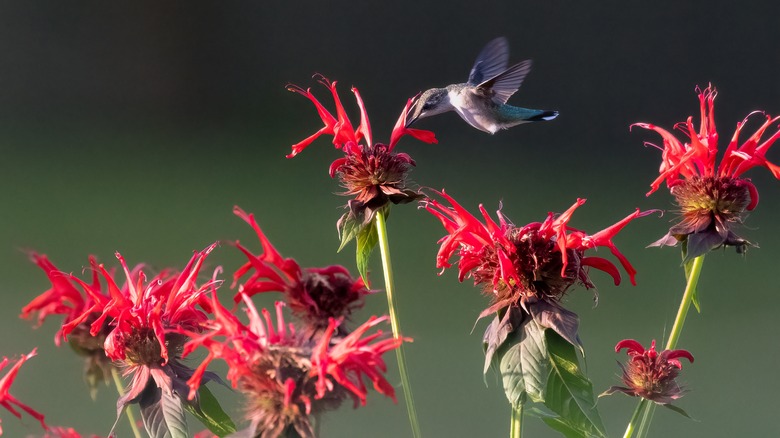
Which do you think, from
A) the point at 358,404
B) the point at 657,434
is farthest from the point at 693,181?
the point at 657,434

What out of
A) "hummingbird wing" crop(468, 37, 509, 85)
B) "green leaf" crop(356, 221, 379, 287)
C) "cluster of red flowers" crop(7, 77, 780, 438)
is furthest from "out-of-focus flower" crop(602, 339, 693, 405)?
"hummingbird wing" crop(468, 37, 509, 85)

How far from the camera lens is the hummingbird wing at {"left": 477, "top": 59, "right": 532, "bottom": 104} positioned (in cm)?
74

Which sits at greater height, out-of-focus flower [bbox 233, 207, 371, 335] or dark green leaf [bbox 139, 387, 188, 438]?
out-of-focus flower [bbox 233, 207, 371, 335]

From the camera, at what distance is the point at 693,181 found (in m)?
0.63

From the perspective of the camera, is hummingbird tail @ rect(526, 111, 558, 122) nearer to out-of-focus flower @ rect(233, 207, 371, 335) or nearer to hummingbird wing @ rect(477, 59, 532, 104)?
hummingbird wing @ rect(477, 59, 532, 104)

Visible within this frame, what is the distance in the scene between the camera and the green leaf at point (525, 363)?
519 millimetres

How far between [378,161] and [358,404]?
0.22m

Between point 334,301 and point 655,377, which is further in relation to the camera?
point 655,377

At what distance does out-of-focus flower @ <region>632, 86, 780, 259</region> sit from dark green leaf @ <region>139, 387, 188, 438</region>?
330mm

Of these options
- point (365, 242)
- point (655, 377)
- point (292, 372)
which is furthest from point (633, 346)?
A: point (292, 372)

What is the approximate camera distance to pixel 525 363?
1.74 feet

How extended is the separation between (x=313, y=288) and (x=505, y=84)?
38 centimetres

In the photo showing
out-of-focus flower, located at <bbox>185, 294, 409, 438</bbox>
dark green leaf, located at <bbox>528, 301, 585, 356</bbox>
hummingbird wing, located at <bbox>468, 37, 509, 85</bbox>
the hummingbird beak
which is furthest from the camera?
hummingbird wing, located at <bbox>468, 37, 509, 85</bbox>

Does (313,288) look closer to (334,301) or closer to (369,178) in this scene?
(334,301)
